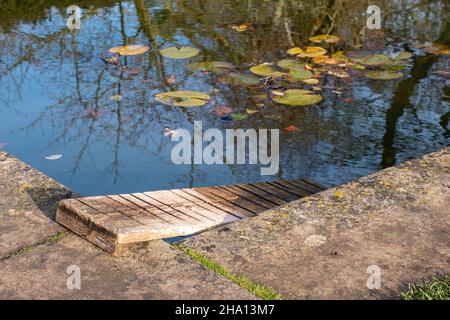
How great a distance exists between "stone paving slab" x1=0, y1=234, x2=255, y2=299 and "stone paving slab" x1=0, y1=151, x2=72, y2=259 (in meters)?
0.12

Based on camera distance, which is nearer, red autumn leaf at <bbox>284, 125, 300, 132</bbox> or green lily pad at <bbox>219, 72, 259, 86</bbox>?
red autumn leaf at <bbox>284, 125, 300, 132</bbox>

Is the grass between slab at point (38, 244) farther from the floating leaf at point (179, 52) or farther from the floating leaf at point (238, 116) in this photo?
the floating leaf at point (179, 52)

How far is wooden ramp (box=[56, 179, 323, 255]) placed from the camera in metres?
2.76

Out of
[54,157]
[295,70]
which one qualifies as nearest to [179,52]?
[295,70]

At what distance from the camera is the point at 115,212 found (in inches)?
115

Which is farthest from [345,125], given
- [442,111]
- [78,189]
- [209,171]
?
[78,189]

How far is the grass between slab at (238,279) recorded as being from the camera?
249cm

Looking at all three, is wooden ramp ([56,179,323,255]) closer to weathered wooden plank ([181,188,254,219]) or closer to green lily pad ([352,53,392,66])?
weathered wooden plank ([181,188,254,219])

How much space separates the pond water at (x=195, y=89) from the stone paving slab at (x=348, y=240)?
0.79m

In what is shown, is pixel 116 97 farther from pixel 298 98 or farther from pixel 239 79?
pixel 298 98

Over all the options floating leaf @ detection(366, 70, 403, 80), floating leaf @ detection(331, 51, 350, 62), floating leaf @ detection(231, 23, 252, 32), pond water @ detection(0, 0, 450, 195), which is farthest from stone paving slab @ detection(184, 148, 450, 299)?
floating leaf @ detection(231, 23, 252, 32)
